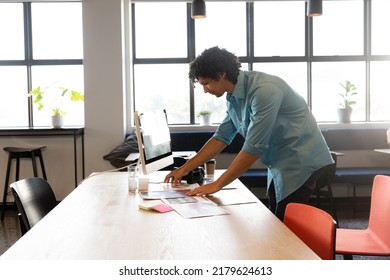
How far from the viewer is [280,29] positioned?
580 cm

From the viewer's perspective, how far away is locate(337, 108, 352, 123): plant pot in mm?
5676

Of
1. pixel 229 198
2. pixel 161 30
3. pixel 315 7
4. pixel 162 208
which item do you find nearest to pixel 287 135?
pixel 229 198

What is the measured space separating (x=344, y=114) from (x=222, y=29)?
1.99 meters

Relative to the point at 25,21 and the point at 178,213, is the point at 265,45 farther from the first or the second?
the point at 178,213

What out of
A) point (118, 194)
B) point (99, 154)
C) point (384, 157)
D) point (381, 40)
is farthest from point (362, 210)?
point (118, 194)

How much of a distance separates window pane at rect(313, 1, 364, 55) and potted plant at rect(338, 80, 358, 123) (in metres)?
0.51

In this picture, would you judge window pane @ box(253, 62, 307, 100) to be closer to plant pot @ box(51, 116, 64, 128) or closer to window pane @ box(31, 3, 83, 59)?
window pane @ box(31, 3, 83, 59)

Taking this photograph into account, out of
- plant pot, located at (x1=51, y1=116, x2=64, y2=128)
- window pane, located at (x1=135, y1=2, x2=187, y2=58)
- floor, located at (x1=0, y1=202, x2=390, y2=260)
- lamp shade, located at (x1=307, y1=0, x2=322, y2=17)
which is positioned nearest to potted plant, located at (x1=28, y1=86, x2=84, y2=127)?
plant pot, located at (x1=51, y1=116, x2=64, y2=128)

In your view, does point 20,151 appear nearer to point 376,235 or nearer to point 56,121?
point 56,121

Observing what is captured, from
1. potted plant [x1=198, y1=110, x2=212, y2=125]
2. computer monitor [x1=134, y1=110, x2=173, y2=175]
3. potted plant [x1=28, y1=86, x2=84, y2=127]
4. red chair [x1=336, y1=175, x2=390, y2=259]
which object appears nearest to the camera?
red chair [x1=336, y1=175, x2=390, y2=259]

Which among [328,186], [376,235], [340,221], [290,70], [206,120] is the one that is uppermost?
[290,70]

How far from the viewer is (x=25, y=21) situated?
18.2 ft

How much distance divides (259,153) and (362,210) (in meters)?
3.55

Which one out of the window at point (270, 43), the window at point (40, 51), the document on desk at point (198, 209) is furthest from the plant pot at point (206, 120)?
the document on desk at point (198, 209)
